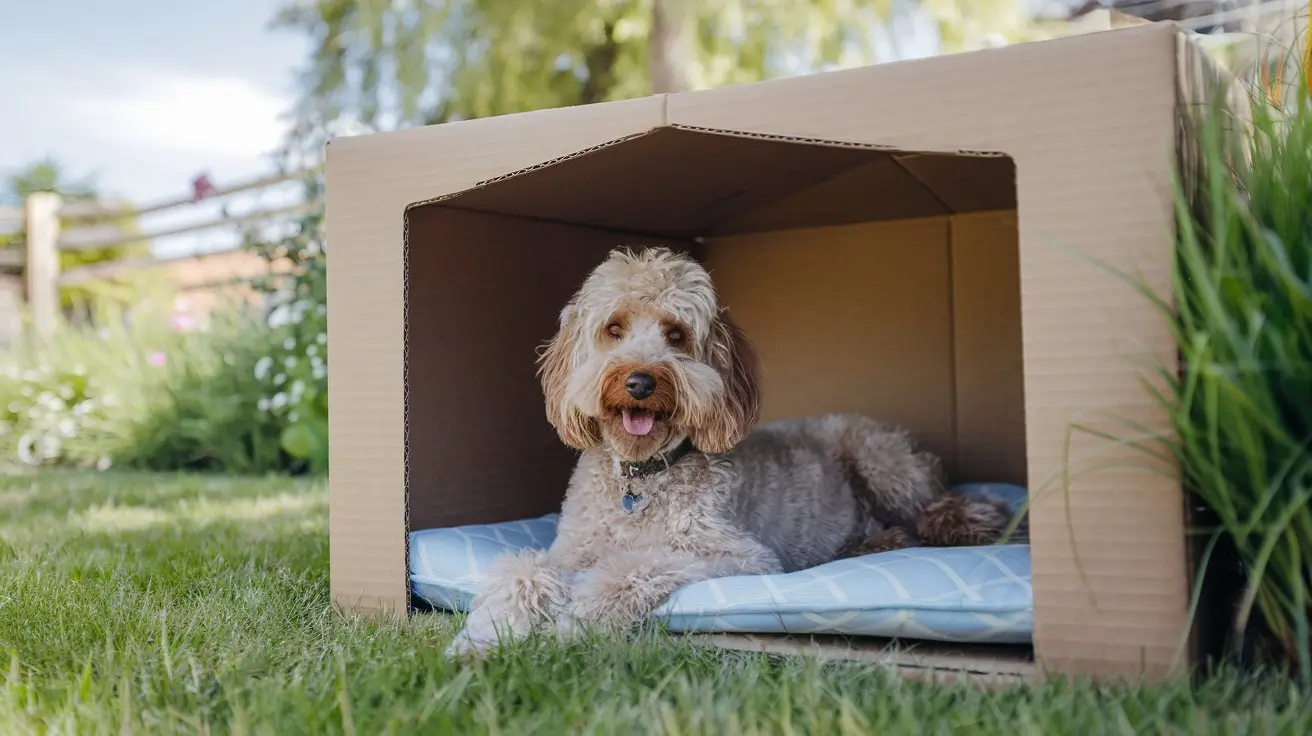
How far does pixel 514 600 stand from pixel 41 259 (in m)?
10.0

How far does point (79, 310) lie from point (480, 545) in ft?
27.2

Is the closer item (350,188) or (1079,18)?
(350,188)

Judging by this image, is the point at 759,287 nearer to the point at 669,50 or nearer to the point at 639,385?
the point at 639,385

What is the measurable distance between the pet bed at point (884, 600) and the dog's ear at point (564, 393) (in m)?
0.48

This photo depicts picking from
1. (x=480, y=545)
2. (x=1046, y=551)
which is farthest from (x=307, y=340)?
(x=1046, y=551)

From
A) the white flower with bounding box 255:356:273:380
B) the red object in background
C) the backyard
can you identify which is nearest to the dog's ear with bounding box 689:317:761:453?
the backyard

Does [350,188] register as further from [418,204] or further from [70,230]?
[70,230]

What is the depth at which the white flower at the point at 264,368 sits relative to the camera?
6.98 metres

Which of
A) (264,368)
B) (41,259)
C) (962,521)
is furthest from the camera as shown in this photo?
(41,259)

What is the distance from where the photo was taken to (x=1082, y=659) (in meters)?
2.07

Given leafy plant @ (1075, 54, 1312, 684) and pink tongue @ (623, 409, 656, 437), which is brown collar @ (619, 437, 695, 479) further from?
leafy plant @ (1075, 54, 1312, 684)

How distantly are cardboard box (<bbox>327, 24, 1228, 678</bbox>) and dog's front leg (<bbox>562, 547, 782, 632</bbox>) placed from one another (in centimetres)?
57

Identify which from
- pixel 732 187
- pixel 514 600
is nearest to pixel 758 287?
pixel 732 187

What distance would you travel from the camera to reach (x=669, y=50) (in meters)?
8.32
